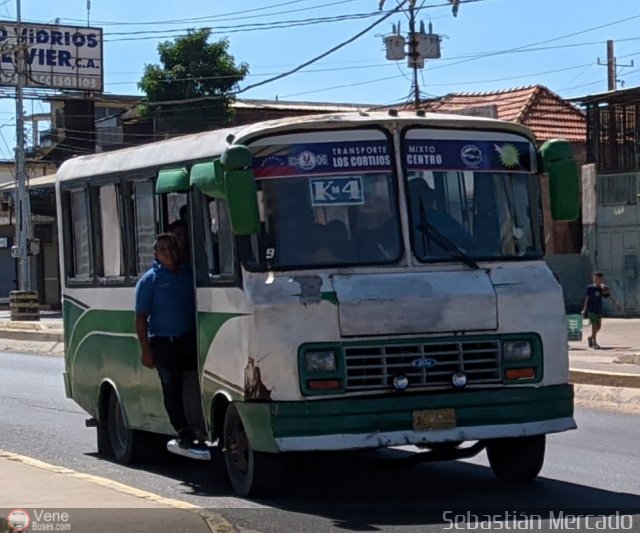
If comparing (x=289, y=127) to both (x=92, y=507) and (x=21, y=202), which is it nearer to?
(x=92, y=507)

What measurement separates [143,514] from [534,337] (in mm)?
2925

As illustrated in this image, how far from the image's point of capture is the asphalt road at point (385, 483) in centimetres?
903

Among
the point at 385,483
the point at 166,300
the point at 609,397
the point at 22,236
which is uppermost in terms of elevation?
the point at 22,236

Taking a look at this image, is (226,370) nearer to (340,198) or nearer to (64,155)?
(340,198)

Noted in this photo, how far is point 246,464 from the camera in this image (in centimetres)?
973

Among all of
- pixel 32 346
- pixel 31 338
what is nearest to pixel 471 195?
pixel 32 346

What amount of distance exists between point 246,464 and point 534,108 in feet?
131

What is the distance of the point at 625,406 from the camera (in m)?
16.2

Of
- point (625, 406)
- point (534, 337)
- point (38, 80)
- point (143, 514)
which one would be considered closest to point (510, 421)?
point (534, 337)

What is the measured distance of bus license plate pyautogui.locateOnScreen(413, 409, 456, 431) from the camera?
361 inches

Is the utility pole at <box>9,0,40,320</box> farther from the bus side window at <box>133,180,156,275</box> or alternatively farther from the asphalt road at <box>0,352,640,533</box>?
the bus side window at <box>133,180,156,275</box>

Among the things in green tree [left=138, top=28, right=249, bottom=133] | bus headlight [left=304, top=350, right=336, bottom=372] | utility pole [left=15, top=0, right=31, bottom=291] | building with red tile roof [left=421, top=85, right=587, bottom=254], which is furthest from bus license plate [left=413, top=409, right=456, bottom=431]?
green tree [left=138, top=28, right=249, bottom=133]

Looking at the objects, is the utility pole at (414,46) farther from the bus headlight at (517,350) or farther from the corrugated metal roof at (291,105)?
the bus headlight at (517,350)

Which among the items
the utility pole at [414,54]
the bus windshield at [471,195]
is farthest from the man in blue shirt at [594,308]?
the bus windshield at [471,195]
